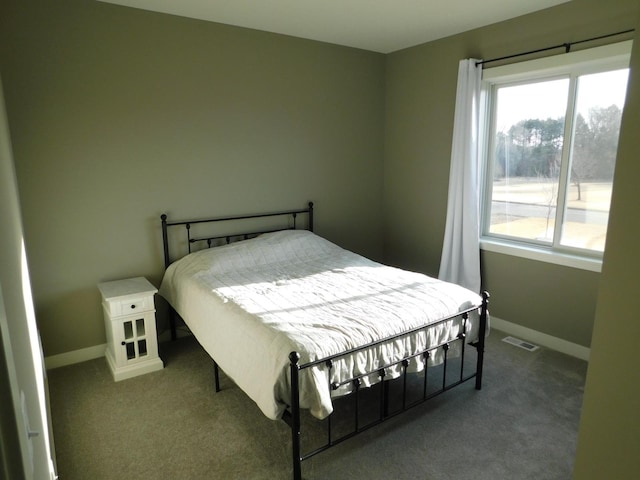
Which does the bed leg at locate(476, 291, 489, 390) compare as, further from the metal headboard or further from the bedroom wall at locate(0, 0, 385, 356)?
Answer: the bedroom wall at locate(0, 0, 385, 356)

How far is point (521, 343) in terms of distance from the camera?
352cm

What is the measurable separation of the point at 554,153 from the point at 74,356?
4.12 m

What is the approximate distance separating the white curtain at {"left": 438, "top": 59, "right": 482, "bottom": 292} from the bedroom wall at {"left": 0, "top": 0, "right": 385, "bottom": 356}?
1202 mm

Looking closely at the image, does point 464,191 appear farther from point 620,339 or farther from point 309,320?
point 620,339

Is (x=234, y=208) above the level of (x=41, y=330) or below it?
above

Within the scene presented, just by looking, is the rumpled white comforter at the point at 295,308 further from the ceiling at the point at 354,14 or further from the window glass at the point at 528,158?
the ceiling at the point at 354,14

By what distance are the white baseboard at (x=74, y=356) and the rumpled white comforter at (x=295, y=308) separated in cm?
64

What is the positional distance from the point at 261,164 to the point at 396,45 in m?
1.83

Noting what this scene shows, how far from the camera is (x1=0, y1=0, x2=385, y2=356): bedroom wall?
2893 millimetres

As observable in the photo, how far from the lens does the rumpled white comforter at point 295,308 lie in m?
2.05

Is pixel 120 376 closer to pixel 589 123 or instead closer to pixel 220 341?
pixel 220 341

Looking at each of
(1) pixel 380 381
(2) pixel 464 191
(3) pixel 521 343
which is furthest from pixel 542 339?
(1) pixel 380 381

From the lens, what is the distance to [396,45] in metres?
4.18

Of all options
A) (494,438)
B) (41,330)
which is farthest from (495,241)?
(41,330)
